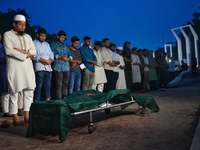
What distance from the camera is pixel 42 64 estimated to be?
5.97m

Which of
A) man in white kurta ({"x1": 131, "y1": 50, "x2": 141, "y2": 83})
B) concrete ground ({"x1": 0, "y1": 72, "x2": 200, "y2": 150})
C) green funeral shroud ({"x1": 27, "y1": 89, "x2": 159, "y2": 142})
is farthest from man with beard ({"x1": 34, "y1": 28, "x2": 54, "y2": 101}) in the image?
man in white kurta ({"x1": 131, "y1": 50, "x2": 141, "y2": 83})

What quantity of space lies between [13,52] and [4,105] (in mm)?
1756

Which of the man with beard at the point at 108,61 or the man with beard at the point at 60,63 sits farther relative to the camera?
the man with beard at the point at 108,61

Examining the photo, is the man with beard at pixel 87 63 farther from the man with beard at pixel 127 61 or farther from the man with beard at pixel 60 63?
the man with beard at pixel 127 61

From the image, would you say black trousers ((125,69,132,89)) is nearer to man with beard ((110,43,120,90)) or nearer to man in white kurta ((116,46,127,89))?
man in white kurta ((116,46,127,89))

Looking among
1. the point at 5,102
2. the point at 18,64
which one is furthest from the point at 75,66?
the point at 18,64

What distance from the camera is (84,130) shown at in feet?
13.8

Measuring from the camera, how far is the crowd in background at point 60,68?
15.7 feet

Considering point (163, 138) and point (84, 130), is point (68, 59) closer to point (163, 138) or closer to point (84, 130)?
point (84, 130)

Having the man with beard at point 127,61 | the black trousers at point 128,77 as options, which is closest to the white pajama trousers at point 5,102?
the man with beard at point 127,61

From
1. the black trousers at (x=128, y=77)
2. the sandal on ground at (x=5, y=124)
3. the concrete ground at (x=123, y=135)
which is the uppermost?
the black trousers at (x=128, y=77)

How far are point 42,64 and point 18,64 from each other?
1.20 metres

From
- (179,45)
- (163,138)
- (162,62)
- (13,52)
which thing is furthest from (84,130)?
(179,45)

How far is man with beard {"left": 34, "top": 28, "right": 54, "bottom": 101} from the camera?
594 cm
